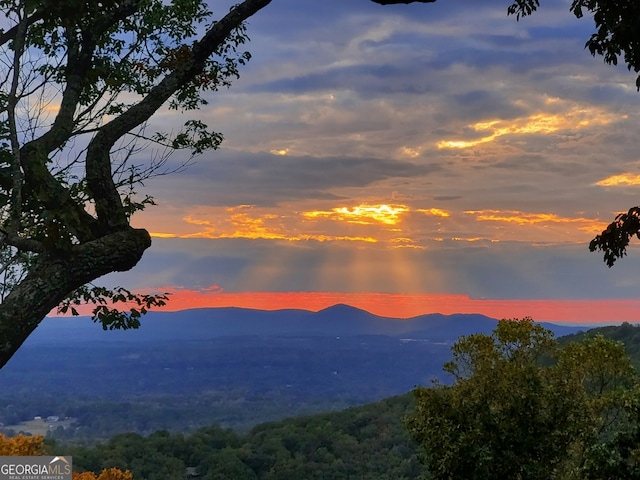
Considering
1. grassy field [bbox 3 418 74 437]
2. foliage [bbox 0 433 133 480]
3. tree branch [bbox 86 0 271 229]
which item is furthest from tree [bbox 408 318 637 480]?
grassy field [bbox 3 418 74 437]

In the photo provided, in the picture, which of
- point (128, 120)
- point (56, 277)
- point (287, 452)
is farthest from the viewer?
point (287, 452)

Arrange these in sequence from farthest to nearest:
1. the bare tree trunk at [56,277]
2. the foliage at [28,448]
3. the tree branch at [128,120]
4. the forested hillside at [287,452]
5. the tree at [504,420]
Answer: the forested hillside at [287,452] < the foliage at [28,448] < the tree at [504,420] < the tree branch at [128,120] < the bare tree trunk at [56,277]

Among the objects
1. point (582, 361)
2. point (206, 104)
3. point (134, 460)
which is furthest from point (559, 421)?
point (134, 460)

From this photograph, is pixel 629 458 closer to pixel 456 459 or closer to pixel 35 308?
pixel 456 459

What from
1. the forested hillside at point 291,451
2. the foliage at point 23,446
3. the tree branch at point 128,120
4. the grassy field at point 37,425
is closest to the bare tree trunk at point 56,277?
the tree branch at point 128,120

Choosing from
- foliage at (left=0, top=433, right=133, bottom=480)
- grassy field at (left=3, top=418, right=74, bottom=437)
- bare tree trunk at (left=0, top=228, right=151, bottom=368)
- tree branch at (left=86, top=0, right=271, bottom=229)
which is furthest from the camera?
grassy field at (left=3, top=418, right=74, bottom=437)

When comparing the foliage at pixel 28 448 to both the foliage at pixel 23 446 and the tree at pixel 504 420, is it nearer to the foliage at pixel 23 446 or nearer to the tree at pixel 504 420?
the foliage at pixel 23 446

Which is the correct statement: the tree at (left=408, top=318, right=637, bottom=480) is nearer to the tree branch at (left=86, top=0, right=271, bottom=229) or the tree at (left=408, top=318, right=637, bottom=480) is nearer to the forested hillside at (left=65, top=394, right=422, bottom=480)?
the tree branch at (left=86, top=0, right=271, bottom=229)

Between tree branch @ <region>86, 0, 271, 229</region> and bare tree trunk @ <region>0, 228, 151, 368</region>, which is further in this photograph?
tree branch @ <region>86, 0, 271, 229</region>

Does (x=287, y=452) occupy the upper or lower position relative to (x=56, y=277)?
lower

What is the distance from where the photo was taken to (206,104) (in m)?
10.8

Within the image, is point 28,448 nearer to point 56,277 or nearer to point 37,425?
point 56,277

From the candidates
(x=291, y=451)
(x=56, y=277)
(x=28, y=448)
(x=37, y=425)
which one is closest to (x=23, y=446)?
(x=28, y=448)

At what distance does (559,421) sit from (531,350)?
3096 mm
